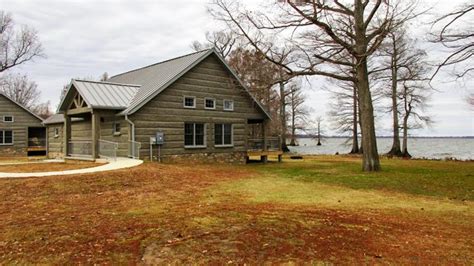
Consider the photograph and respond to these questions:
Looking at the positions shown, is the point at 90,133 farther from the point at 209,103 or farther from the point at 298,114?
the point at 298,114

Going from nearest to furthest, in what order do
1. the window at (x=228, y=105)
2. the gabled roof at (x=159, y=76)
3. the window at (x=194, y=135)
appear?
the gabled roof at (x=159, y=76) → the window at (x=194, y=135) → the window at (x=228, y=105)

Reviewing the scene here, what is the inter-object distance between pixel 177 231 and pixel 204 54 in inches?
644

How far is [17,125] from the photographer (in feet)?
108

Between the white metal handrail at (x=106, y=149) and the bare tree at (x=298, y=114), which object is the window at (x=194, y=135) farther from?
the bare tree at (x=298, y=114)

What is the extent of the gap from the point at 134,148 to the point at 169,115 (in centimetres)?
272

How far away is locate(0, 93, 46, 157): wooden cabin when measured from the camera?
32000 millimetres

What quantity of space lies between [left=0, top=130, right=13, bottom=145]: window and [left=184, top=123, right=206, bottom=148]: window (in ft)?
65.8

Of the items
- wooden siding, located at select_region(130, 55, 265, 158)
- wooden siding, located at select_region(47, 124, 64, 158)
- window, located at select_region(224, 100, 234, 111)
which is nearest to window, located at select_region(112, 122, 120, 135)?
wooden siding, located at select_region(130, 55, 265, 158)

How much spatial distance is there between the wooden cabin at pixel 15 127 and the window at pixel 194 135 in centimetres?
1656

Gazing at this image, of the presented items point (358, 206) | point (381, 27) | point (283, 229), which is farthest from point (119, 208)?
point (381, 27)

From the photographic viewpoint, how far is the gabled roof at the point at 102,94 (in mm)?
18688

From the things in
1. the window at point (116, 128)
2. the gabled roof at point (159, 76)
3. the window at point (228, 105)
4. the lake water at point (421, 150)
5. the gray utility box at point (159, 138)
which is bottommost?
the lake water at point (421, 150)

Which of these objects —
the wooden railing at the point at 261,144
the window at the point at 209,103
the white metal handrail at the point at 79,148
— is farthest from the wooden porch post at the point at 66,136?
the wooden railing at the point at 261,144

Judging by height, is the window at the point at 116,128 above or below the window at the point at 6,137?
above
